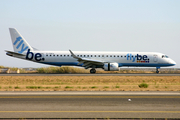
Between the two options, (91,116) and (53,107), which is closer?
(91,116)

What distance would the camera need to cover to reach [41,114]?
32.9 ft

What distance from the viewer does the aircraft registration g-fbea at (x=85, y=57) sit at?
4503 cm

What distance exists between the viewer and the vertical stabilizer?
151 ft

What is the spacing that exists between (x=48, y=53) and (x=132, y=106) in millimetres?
35067

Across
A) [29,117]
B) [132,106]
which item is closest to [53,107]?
[29,117]

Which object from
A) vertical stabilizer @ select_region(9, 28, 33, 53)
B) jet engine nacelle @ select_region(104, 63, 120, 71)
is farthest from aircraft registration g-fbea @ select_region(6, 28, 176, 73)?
jet engine nacelle @ select_region(104, 63, 120, 71)

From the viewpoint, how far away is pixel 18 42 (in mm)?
45969

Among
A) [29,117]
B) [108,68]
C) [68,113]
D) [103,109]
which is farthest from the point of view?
[108,68]

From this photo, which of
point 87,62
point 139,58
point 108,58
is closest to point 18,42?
point 87,62

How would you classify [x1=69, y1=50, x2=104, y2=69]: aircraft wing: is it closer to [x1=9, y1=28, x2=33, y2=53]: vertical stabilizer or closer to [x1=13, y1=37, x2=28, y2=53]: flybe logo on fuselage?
[x1=9, y1=28, x2=33, y2=53]: vertical stabilizer

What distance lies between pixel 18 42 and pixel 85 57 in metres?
12.8

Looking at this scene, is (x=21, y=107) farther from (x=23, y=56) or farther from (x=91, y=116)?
(x=23, y=56)

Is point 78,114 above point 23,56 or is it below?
below

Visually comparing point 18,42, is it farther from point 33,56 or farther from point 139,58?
point 139,58
